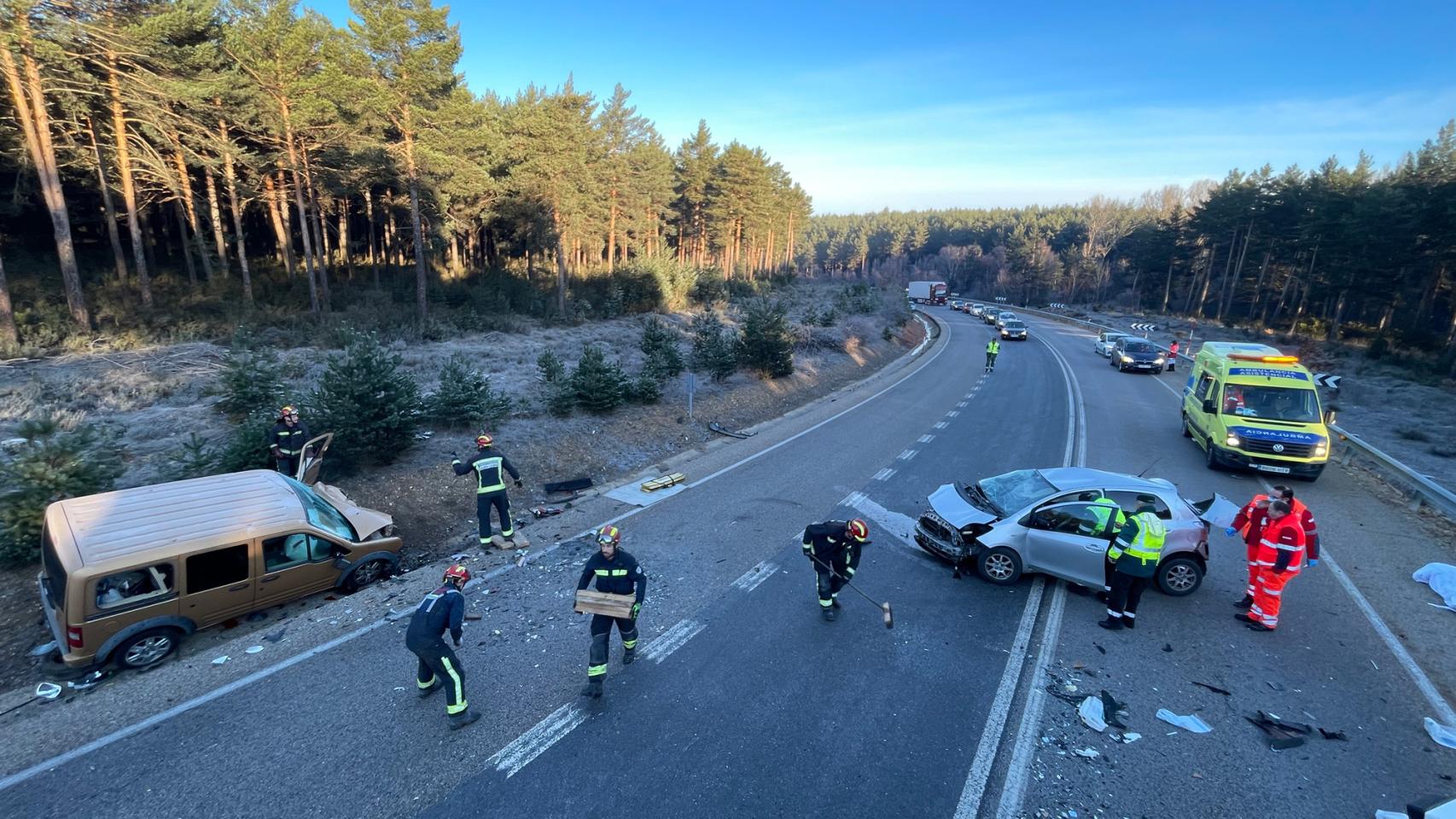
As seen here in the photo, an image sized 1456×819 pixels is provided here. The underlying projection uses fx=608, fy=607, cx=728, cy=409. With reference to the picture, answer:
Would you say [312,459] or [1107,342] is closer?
[312,459]

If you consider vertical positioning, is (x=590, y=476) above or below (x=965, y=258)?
below

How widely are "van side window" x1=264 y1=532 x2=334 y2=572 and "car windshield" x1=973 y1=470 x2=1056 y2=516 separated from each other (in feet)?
30.0

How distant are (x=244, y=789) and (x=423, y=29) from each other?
28987 mm

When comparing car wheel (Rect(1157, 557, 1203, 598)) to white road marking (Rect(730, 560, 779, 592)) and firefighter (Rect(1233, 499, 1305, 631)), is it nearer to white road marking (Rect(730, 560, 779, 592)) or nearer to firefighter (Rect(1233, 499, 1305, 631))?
firefighter (Rect(1233, 499, 1305, 631))

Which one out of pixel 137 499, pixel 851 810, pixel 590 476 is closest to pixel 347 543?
pixel 137 499

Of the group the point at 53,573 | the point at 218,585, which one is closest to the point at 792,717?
the point at 218,585

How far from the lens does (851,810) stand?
15.4 ft

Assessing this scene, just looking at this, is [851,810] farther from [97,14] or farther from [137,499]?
[97,14]

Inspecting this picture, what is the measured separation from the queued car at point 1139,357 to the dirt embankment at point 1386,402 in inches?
236

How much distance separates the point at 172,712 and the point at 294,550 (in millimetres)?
2165

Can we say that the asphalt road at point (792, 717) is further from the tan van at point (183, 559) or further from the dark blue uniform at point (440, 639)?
the tan van at point (183, 559)

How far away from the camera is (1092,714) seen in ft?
19.1

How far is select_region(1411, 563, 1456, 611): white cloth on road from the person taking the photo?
8.05 m

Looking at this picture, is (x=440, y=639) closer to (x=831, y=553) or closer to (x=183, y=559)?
(x=183, y=559)
